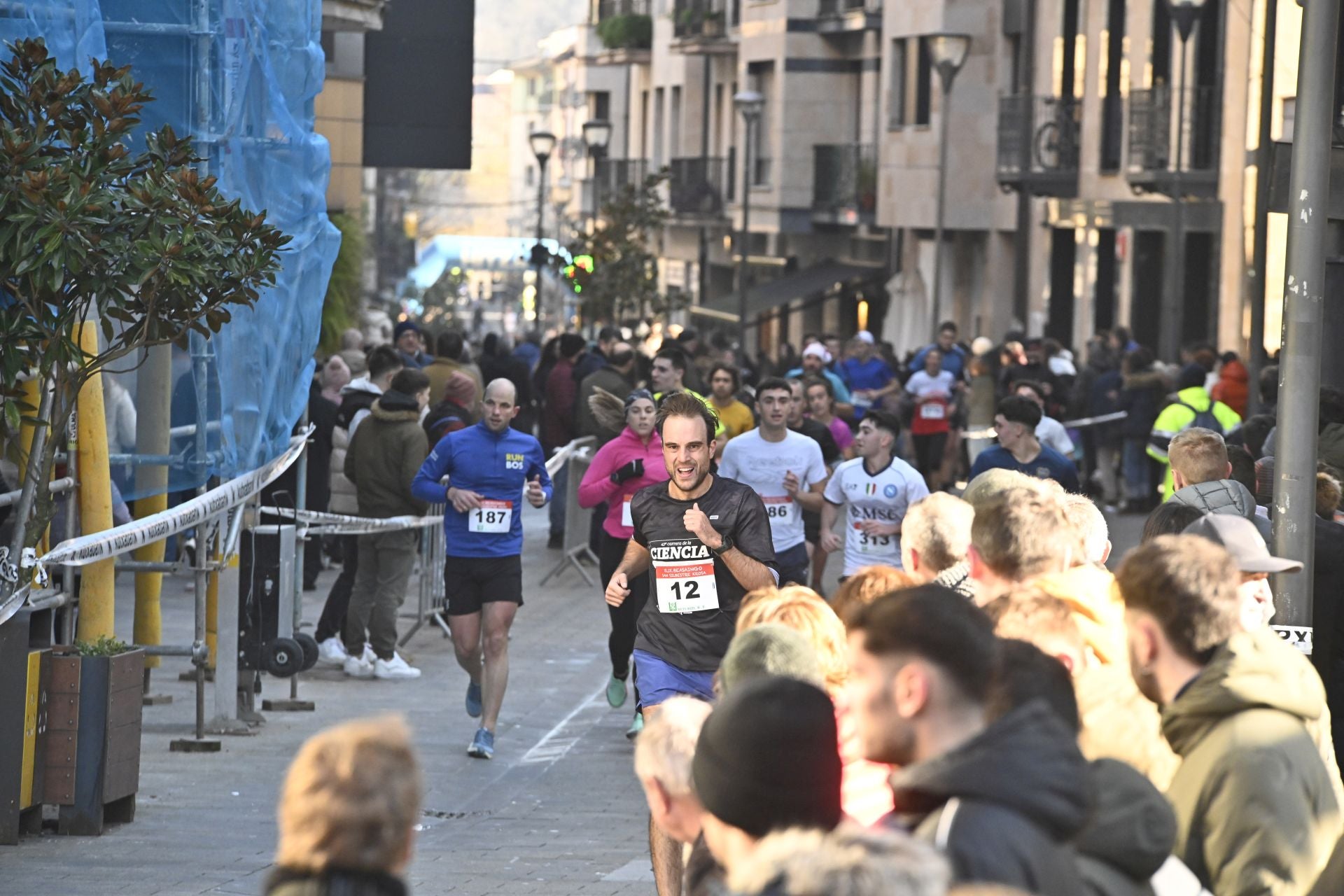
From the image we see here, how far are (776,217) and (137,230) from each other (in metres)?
40.8

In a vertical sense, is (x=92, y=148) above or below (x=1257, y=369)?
above

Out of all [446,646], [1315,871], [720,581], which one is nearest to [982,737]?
[1315,871]

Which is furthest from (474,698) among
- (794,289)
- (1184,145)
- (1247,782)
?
(794,289)

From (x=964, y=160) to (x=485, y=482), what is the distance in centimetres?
2940

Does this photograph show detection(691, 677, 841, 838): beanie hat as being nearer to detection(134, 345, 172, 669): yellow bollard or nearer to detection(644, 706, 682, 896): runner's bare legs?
detection(644, 706, 682, 896): runner's bare legs

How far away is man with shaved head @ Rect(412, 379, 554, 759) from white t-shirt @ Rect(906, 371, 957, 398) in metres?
13.6

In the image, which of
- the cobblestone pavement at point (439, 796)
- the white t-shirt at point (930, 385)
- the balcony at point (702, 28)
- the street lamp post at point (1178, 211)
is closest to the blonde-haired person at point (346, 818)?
the cobblestone pavement at point (439, 796)

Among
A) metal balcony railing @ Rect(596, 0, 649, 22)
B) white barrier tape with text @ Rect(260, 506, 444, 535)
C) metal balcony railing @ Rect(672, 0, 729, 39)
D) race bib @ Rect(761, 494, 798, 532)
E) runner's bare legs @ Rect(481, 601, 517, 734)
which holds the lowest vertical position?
runner's bare legs @ Rect(481, 601, 517, 734)

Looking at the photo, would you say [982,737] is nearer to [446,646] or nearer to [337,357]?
[446,646]

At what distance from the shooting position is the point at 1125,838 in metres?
3.83

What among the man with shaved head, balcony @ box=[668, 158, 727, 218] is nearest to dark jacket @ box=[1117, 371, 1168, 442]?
the man with shaved head

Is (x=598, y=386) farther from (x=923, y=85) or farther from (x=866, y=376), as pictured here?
(x=923, y=85)

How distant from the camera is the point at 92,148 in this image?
8812 mm

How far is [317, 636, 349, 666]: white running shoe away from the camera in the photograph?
14125mm
